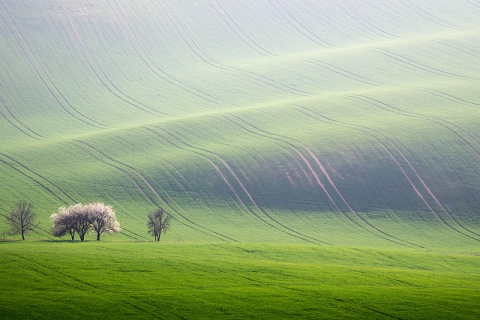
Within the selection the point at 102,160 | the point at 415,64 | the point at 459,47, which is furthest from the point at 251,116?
the point at 459,47

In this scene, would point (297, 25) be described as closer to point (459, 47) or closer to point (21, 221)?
point (459, 47)

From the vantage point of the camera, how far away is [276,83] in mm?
79250

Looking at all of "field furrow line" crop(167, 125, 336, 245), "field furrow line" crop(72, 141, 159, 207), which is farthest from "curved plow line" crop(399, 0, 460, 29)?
"field furrow line" crop(72, 141, 159, 207)

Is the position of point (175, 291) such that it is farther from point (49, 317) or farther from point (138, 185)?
Answer: point (138, 185)

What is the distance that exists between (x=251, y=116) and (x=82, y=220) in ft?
88.8

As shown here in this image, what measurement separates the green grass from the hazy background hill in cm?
908

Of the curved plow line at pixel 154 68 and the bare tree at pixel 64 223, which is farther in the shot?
the curved plow line at pixel 154 68

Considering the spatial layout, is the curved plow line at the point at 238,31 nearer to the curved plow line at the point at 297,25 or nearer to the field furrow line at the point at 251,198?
the curved plow line at the point at 297,25

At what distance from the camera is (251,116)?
221 feet

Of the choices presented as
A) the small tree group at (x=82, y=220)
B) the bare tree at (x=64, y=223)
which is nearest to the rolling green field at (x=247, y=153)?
the small tree group at (x=82, y=220)

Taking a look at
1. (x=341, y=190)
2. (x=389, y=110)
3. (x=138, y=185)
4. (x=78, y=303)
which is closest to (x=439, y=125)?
(x=389, y=110)

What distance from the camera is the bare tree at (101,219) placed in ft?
144

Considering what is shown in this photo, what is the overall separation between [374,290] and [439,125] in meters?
36.1

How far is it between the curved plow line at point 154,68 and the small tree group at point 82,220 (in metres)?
32.3
